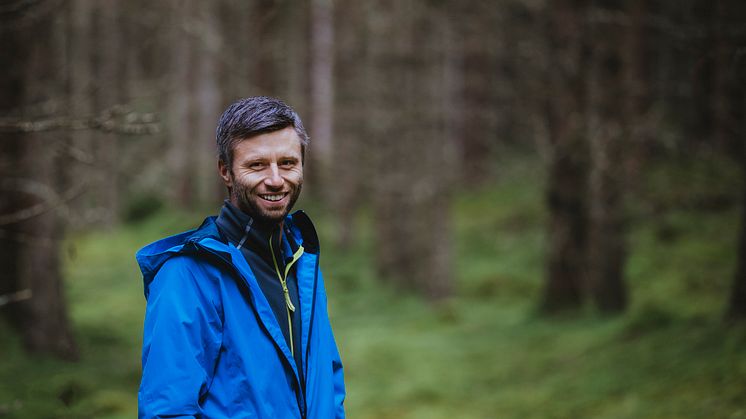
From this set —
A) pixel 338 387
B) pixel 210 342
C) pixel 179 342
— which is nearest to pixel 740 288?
pixel 338 387

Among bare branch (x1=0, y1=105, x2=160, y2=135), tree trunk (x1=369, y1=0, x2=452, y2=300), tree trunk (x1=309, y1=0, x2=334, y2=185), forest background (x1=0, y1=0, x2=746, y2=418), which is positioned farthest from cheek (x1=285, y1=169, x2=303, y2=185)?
tree trunk (x1=309, y1=0, x2=334, y2=185)

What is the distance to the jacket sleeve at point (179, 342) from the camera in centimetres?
236

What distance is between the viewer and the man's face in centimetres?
270

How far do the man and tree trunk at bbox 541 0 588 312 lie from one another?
9.76 metres

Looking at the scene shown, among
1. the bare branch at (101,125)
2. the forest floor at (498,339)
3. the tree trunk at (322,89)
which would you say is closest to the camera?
the bare branch at (101,125)

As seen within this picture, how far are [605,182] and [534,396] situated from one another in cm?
461

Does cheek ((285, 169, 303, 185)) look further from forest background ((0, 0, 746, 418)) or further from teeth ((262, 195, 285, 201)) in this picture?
forest background ((0, 0, 746, 418))

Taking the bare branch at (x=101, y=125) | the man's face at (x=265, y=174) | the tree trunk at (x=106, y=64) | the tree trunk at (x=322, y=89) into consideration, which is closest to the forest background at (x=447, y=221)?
the bare branch at (x=101, y=125)

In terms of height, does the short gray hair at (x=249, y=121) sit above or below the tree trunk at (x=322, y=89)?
below

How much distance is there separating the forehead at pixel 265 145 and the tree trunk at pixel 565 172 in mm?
9766

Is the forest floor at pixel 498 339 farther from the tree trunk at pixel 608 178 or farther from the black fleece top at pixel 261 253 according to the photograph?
the black fleece top at pixel 261 253

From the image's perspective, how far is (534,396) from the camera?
7.87 meters

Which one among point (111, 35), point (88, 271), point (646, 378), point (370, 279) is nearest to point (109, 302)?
point (88, 271)

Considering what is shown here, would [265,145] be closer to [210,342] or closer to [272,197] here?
[272,197]
